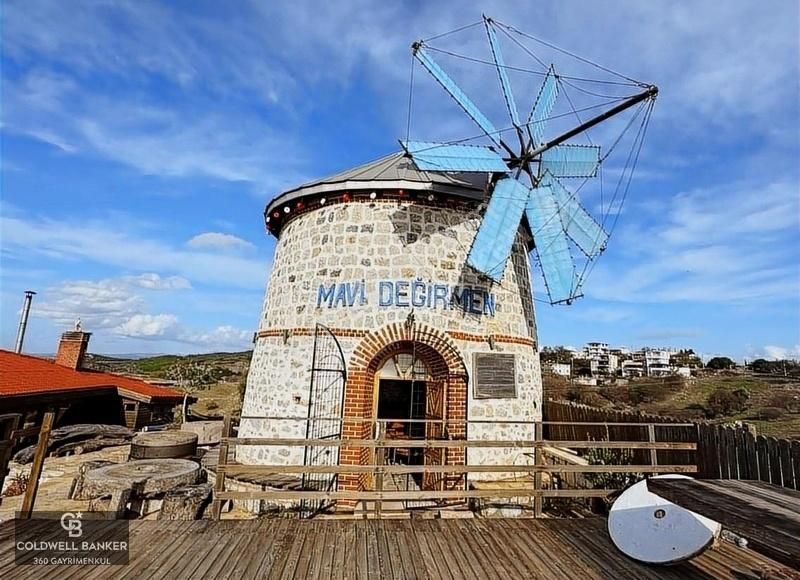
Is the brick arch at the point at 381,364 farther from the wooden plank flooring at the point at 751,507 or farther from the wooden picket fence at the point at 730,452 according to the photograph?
the wooden plank flooring at the point at 751,507

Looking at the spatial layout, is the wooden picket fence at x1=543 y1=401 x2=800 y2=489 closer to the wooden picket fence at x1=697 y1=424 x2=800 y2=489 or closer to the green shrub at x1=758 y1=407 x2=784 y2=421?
the wooden picket fence at x1=697 y1=424 x2=800 y2=489

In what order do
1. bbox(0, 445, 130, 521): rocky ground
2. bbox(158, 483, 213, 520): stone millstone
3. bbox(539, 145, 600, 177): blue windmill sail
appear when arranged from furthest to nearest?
bbox(539, 145, 600, 177): blue windmill sail < bbox(0, 445, 130, 521): rocky ground < bbox(158, 483, 213, 520): stone millstone

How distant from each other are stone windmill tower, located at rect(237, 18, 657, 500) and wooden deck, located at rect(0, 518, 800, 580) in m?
3.37

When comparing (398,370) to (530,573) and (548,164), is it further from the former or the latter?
(548,164)

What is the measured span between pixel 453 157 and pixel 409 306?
10.6ft

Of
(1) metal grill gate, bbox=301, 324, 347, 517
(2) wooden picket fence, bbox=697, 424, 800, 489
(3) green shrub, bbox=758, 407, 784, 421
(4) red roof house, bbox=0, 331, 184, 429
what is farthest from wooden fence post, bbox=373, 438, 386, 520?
(3) green shrub, bbox=758, 407, 784, 421

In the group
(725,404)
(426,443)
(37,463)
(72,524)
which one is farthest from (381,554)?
(725,404)

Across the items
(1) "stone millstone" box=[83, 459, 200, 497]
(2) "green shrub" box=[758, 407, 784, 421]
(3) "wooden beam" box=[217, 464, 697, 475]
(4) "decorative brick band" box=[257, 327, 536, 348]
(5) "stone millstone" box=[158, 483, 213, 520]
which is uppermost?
(4) "decorative brick band" box=[257, 327, 536, 348]

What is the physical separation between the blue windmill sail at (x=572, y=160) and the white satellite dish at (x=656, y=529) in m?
8.27

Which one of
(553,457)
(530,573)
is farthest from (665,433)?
(530,573)

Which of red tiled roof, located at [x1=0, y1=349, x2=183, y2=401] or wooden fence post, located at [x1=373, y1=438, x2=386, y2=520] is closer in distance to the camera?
wooden fence post, located at [x1=373, y1=438, x2=386, y2=520]

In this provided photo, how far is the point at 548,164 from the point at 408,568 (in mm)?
9825

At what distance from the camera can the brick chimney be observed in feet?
59.8

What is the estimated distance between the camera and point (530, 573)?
4289 mm
